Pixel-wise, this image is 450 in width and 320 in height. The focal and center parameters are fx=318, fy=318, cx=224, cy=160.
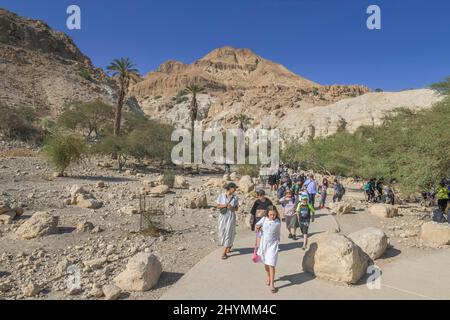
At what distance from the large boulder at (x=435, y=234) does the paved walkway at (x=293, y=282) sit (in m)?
1.23

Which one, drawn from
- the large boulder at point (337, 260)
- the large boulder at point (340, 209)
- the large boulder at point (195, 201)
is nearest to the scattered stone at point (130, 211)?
the large boulder at point (195, 201)

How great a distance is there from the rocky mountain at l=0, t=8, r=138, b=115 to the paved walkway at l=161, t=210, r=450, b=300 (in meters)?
41.6

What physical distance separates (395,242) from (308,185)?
3579 mm

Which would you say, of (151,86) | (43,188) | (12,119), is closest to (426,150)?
(43,188)

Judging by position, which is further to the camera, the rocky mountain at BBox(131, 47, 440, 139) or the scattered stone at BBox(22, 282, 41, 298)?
the rocky mountain at BBox(131, 47, 440, 139)

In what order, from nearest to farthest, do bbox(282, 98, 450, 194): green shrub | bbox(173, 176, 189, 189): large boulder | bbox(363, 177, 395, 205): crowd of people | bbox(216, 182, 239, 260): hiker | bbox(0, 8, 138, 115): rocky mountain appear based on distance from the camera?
1. bbox(216, 182, 239, 260): hiker
2. bbox(282, 98, 450, 194): green shrub
3. bbox(363, 177, 395, 205): crowd of people
4. bbox(173, 176, 189, 189): large boulder
5. bbox(0, 8, 138, 115): rocky mountain

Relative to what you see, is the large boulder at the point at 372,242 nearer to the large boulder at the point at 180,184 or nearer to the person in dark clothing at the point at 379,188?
the person in dark clothing at the point at 379,188

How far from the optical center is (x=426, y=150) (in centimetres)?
1091

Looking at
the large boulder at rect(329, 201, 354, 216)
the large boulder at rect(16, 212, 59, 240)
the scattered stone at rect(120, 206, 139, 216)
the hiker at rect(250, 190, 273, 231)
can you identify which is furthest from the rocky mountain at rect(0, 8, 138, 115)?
the hiker at rect(250, 190, 273, 231)

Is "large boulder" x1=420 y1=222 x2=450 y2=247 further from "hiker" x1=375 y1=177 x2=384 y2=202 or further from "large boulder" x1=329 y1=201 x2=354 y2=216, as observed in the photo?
"hiker" x1=375 y1=177 x2=384 y2=202

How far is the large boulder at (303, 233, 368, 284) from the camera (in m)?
5.33

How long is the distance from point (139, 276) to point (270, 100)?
77.6 m

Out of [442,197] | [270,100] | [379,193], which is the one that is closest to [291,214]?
[442,197]

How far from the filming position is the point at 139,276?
5172 millimetres
